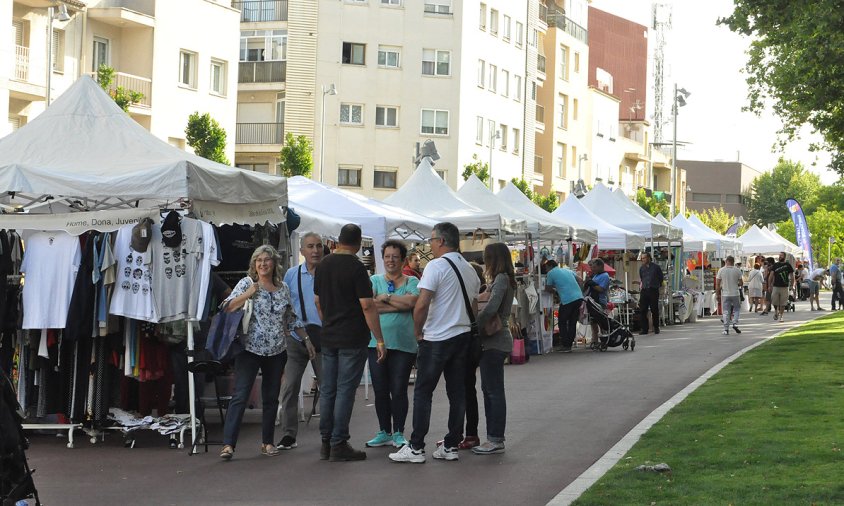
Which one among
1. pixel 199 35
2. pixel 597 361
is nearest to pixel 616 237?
pixel 597 361

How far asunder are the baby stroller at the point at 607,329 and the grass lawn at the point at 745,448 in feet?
21.9

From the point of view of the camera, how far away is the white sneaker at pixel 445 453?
466 inches

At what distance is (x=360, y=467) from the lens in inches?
451

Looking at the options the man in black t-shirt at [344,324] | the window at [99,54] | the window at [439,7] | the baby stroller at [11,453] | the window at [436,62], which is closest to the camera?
the baby stroller at [11,453]

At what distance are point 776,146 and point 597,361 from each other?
1586 centimetres

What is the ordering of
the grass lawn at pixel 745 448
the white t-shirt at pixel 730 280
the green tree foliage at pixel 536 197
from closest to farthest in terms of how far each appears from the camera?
the grass lawn at pixel 745 448
the white t-shirt at pixel 730 280
the green tree foliage at pixel 536 197

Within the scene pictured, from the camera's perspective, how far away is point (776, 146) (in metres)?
37.3

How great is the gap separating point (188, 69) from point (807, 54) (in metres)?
27.2

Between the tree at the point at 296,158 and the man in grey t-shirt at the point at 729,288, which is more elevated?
the tree at the point at 296,158

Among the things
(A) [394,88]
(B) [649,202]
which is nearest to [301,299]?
(A) [394,88]

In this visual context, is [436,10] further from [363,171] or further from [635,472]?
[635,472]

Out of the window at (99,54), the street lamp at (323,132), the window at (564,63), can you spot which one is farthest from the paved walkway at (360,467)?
the window at (564,63)

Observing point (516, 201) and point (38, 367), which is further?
point (516, 201)

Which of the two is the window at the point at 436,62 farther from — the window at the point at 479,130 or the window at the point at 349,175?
the window at the point at 349,175
